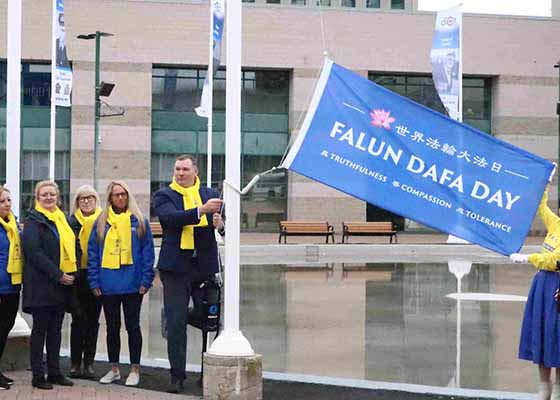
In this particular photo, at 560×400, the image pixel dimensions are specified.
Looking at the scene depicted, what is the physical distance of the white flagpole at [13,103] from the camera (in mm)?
9070

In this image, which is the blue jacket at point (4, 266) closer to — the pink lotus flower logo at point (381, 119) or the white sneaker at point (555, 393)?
the pink lotus flower logo at point (381, 119)

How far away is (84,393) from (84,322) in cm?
93

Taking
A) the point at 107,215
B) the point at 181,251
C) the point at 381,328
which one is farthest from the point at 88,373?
the point at 381,328

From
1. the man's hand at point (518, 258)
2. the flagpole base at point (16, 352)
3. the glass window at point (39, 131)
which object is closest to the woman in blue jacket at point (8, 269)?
the flagpole base at point (16, 352)

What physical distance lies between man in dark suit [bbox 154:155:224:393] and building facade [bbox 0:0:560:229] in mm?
29623

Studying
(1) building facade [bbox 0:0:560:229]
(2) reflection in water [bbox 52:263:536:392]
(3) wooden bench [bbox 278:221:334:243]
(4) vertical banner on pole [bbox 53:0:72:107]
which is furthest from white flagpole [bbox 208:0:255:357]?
(1) building facade [bbox 0:0:560:229]

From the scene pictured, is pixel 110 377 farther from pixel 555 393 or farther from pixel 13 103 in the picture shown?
pixel 555 393

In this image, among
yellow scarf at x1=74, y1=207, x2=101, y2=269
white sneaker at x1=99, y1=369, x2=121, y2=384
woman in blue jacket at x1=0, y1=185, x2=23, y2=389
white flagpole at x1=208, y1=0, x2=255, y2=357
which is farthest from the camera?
yellow scarf at x1=74, y1=207, x2=101, y2=269

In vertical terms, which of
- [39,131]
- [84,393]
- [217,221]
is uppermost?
[39,131]

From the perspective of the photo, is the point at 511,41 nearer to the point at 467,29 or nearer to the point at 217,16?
the point at 467,29

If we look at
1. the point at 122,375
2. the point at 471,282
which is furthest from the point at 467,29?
the point at 122,375

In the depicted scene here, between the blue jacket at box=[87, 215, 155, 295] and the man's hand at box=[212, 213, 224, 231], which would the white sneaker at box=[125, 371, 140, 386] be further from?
the man's hand at box=[212, 213, 224, 231]

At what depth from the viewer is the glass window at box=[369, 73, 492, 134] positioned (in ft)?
130

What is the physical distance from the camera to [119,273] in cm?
793
